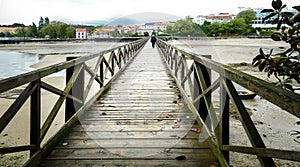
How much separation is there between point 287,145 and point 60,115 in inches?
205

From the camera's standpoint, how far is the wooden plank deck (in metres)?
2.32

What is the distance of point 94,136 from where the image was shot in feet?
9.41

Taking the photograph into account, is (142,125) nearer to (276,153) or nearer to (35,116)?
(35,116)

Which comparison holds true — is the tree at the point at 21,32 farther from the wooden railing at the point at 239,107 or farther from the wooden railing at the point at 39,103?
the wooden railing at the point at 239,107

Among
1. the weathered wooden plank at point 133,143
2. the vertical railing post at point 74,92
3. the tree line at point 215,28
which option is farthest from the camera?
the tree line at point 215,28

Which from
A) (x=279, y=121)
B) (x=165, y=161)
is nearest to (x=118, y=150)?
(x=165, y=161)

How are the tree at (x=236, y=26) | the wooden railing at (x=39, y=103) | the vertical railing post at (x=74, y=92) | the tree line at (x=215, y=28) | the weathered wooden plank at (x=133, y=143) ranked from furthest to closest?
the tree at (x=236, y=26), the tree line at (x=215, y=28), the vertical railing post at (x=74, y=92), the weathered wooden plank at (x=133, y=143), the wooden railing at (x=39, y=103)

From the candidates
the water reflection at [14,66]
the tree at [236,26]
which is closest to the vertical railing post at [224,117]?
the water reflection at [14,66]

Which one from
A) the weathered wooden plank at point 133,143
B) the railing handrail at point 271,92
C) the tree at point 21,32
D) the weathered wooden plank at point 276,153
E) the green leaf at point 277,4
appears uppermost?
the tree at point 21,32

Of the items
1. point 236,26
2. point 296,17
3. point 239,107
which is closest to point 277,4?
point 296,17

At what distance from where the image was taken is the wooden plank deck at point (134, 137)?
2.32 m

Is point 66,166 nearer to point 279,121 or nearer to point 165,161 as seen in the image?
point 165,161

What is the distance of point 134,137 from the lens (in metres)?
2.84

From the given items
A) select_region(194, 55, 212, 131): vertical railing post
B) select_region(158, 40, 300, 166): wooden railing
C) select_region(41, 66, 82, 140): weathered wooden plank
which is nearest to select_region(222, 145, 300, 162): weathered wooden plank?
select_region(158, 40, 300, 166): wooden railing
